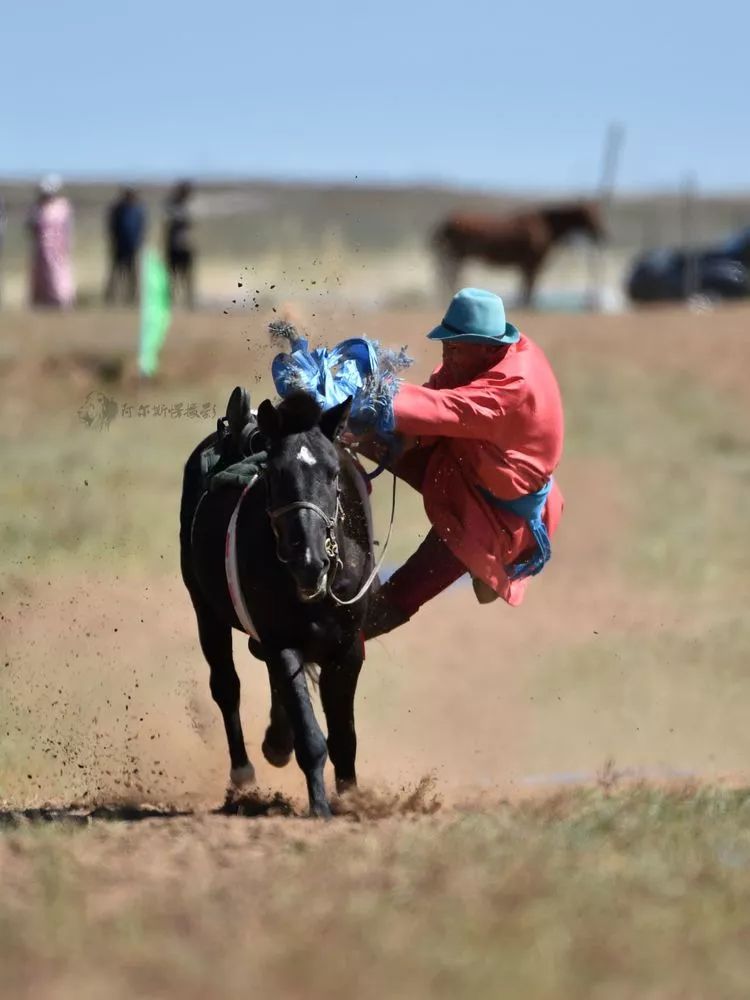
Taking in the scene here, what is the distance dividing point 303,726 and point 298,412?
115cm

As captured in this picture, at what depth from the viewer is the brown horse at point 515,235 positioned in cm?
3186

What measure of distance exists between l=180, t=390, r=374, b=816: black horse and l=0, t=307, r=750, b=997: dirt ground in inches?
15.9

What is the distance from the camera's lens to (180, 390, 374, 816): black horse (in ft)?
21.9

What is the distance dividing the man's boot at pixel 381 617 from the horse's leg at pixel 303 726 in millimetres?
837

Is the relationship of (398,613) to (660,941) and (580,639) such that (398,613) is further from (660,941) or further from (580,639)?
(580,639)

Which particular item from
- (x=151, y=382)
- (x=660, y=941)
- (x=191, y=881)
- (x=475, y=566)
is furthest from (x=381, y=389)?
(x=151, y=382)

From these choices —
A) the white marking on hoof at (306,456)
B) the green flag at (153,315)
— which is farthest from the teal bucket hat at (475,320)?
the green flag at (153,315)

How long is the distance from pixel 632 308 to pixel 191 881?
25.1 meters

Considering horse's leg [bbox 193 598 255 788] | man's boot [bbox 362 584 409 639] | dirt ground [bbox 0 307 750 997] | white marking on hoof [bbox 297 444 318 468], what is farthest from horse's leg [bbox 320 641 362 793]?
white marking on hoof [bbox 297 444 318 468]

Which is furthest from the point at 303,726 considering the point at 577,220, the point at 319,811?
the point at 577,220

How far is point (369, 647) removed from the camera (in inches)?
526

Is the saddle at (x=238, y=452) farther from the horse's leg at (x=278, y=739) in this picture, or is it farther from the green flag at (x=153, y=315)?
the green flag at (x=153, y=315)

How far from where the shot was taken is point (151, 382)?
69.9 feet

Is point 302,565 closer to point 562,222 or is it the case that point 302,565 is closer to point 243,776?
point 243,776
